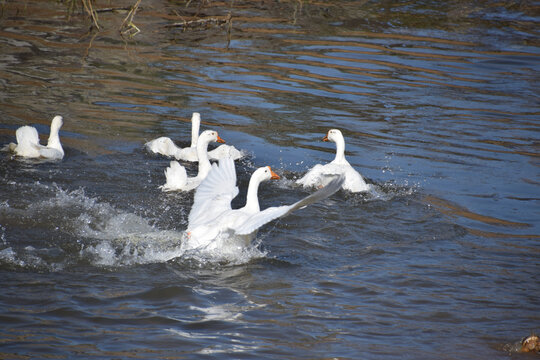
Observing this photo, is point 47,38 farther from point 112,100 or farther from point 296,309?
point 296,309

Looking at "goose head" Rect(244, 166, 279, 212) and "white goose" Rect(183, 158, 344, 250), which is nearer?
"white goose" Rect(183, 158, 344, 250)

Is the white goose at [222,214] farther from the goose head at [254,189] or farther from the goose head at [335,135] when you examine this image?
the goose head at [335,135]

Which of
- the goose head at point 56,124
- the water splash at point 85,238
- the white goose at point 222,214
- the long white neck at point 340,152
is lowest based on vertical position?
the water splash at point 85,238

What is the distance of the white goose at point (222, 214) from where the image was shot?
682cm

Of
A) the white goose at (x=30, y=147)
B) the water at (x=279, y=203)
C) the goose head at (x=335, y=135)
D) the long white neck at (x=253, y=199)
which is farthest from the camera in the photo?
the goose head at (x=335, y=135)

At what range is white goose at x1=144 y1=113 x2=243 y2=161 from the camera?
34.7 ft

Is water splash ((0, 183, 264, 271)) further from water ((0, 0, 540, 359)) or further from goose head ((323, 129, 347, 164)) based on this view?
goose head ((323, 129, 347, 164))

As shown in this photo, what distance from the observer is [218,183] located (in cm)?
787

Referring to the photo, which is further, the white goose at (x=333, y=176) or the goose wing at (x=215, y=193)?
the white goose at (x=333, y=176)

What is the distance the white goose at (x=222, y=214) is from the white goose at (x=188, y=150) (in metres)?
2.73

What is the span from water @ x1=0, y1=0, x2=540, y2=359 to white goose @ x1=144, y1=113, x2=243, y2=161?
25 cm

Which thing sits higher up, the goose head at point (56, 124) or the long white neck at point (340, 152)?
the goose head at point (56, 124)

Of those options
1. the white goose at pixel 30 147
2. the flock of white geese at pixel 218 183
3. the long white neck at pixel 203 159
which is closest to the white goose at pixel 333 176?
the flock of white geese at pixel 218 183

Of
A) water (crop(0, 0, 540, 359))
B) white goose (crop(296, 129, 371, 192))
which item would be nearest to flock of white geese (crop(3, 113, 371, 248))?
white goose (crop(296, 129, 371, 192))
